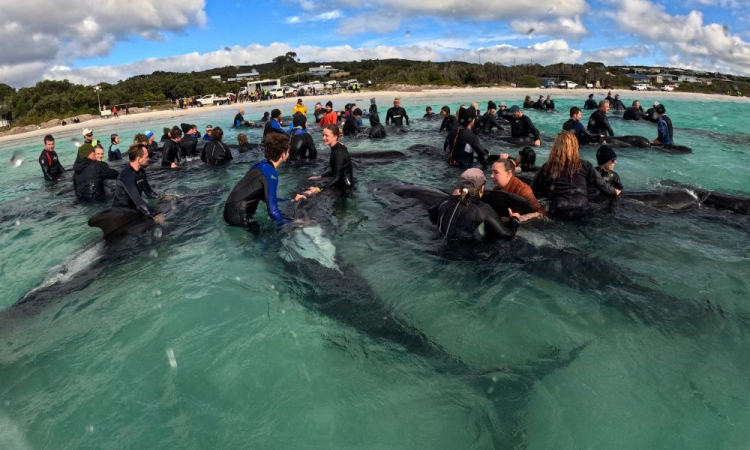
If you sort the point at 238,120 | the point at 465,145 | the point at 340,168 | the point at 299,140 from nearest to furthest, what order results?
1. the point at 340,168
2. the point at 465,145
3. the point at 299,140
4. the point at 238,120

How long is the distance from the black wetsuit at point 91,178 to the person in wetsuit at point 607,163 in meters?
11.2

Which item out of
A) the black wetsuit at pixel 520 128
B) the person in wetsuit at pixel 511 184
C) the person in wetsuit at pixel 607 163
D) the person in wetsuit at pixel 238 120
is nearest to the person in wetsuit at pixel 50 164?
the person in wetsuit at pixel 238 120

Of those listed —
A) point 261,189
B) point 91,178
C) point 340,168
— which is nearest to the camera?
point 261,189

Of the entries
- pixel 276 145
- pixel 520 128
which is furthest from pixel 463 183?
pixel 520 128

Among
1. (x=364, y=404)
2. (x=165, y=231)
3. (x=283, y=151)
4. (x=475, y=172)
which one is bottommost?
(x=364, y=404)

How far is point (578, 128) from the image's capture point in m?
13.3

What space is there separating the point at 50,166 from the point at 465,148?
43.8 feet

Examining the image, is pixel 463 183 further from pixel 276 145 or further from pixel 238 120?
pixel 238 120

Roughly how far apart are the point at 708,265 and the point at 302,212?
256 inches

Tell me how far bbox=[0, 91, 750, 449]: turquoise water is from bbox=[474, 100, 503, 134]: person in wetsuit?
9900mm

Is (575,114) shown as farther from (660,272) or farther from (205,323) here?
(205,323)

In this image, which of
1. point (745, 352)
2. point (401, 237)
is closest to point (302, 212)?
point (401, 237)

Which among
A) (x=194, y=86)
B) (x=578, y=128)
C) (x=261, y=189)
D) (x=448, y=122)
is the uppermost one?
(x=194, y=86)

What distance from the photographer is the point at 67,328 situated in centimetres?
478
